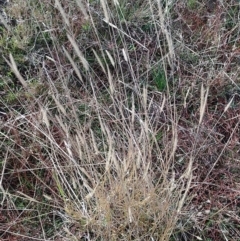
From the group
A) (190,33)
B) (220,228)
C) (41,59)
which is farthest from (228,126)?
(41,59)

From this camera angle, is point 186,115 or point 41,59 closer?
point 186,115

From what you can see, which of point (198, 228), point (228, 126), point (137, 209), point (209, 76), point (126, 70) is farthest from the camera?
point (126, 70)

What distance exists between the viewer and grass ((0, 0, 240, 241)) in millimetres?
1394

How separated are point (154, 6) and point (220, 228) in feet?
3.88

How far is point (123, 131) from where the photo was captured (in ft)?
5.01

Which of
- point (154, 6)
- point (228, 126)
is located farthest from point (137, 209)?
point (154, 6)

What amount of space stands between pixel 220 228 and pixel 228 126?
45cm

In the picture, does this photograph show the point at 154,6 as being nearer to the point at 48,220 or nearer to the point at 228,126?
the point at 228,126

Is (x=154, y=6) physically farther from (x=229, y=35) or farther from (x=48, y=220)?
(x=48, y=220)

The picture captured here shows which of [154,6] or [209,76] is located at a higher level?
[154,6]

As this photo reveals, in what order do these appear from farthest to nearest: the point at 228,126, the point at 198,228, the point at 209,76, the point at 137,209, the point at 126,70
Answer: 1. the point at 126,70
2. the point at 209,76
3. the point at 228,126
4. the point at 198,228
5. the point at 137,209

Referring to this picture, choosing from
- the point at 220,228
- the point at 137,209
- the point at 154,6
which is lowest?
the point at 220,228

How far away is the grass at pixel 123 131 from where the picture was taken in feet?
4.57

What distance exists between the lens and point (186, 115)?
1960 mm
